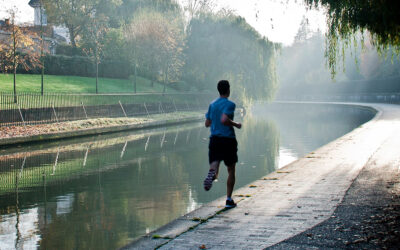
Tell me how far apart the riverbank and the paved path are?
1347cm

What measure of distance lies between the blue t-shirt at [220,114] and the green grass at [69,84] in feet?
86.2

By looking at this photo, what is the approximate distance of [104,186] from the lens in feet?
37.2

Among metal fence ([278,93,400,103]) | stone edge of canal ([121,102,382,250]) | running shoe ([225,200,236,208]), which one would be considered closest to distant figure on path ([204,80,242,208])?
running shoe ([225,200,236,208])

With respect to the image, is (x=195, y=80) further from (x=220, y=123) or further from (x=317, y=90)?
(x=220, y=123)

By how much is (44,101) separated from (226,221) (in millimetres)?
22369

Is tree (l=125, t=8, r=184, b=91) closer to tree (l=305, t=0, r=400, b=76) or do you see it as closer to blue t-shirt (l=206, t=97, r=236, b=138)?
tree (l=305, t=0, r=400, b=76)

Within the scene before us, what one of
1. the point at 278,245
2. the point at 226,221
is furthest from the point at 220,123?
Result: the point at 278,245

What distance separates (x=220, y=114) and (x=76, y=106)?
75.2 ft

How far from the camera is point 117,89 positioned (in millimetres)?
42594

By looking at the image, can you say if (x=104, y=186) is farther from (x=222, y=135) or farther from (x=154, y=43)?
(x=154, y=43)

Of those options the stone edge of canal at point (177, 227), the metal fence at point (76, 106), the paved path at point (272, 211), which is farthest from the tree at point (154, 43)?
the stone edge of canal at point (177, 227)

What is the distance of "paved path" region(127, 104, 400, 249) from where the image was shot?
5320 millimetres

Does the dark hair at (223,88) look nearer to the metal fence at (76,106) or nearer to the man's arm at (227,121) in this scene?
the man's arm at (227,121)

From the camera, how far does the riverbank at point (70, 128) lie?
2034 centimetres
